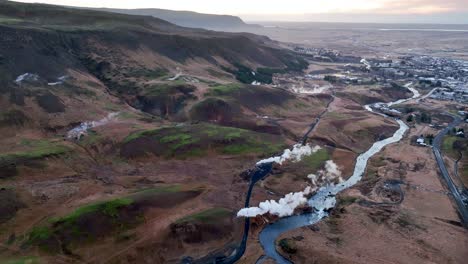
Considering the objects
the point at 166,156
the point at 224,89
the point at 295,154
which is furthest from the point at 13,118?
the point at 295,154

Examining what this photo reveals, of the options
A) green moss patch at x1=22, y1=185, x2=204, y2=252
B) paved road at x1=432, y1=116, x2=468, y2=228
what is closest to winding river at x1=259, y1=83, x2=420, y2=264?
paved road at x1=432, y1=116, x2=468, y2=228

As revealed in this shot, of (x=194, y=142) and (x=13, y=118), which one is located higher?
(x=13, y=118)

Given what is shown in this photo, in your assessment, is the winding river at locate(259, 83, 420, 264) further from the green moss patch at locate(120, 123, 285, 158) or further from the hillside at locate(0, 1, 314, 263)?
the green moss patch at locate(120, 123, 285, 158)

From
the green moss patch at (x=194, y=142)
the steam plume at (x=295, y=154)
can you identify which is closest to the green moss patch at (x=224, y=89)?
the green moss patch at (x=194, y=142)

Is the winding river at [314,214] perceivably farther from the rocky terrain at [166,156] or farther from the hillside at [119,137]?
the hillside at [119,137]

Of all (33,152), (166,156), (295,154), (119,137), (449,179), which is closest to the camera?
(33,152)

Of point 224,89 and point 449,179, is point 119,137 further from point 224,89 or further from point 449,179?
point 449,179

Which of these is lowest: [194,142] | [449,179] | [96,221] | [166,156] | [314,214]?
[314,214]

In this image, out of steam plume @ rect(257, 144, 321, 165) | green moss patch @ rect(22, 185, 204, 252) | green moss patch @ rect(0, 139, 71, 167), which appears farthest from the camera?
steam plume @ rect(257, 144, 321, 165)

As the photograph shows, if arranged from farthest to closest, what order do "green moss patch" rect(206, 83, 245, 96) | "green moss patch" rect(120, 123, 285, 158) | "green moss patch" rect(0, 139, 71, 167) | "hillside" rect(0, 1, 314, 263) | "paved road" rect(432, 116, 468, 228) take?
1. "green moss patch" rect(206, 83, 245, 96)
2. "green moss patch" rect(120, 123, 285, 158)
3. "green moss patch" rect(0, 139, 71, 167)
4. "paved road" rect(432, 116, 468, 228)
5. "hillside" rect(0, 1, 314, 263)

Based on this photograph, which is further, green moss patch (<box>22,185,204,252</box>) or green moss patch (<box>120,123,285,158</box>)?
green moss patch (<box>120,123,285,158</box>)
